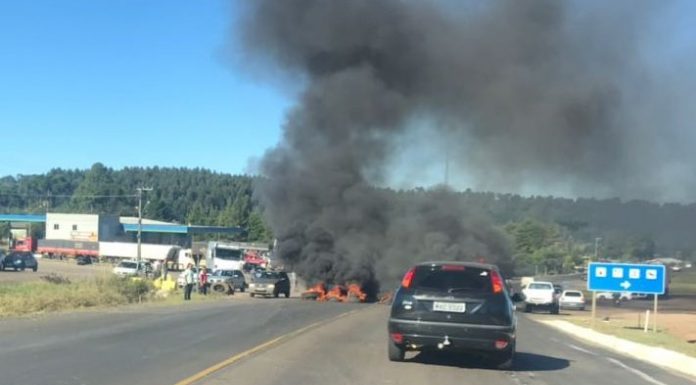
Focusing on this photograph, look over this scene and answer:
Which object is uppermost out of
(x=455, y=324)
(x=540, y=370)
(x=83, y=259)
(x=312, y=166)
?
(x=312, y=166)

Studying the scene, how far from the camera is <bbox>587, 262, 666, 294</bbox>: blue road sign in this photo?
22172 millimetres

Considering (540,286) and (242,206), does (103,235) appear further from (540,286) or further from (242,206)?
(540,286)

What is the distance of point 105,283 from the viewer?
82.8ft

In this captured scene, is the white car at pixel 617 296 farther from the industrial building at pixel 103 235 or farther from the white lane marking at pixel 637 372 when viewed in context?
the white lane marking at pixel 637 372

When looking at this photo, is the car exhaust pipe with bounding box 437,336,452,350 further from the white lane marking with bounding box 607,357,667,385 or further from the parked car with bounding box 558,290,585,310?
the parked car with bounding box 558,290,585,310

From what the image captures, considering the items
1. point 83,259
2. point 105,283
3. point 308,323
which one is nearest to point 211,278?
point 105,283

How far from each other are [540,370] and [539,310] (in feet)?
94.5

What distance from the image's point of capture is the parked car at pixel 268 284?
3894 cm

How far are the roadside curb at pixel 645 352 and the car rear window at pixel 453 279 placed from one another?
3.83 metres

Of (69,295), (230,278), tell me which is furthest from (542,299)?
(69,295)

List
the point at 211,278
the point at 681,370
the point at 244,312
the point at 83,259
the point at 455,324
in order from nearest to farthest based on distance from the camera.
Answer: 1. the point at 455,324
2. the point at 681,370
3. the point at 244,312
4. the point at 211,278
5. the point at 83,259

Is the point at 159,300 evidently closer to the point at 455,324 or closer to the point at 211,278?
the point at 211,278

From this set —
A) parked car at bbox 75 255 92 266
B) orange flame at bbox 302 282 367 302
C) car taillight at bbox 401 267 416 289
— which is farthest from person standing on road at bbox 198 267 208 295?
parked car at bbox 75 255 92 266

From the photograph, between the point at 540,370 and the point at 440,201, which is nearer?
the point at 540,370
